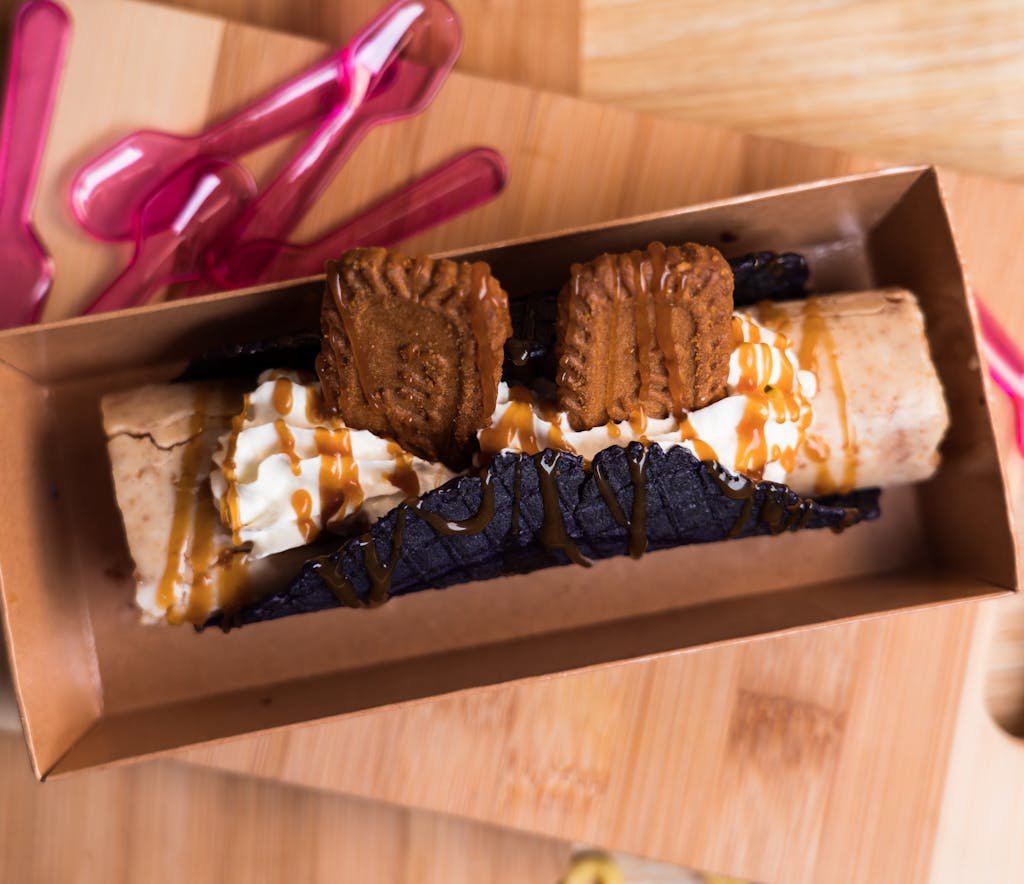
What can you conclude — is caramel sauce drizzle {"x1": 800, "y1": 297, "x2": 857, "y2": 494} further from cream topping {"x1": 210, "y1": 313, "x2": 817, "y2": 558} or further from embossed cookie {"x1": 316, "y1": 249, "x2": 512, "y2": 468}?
embossed cookie {"x1": 316, "y1": 249, "x2": 512, "y2": 468}

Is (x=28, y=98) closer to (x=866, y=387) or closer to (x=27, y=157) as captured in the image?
(x=27, y=157)


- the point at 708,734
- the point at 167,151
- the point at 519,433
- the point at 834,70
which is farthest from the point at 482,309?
the point at 834,70

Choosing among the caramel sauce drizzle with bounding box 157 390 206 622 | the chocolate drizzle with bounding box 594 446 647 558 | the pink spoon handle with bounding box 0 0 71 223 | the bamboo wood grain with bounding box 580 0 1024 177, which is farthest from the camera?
the bamboo wood grain with bounding box 580 0 1024 177

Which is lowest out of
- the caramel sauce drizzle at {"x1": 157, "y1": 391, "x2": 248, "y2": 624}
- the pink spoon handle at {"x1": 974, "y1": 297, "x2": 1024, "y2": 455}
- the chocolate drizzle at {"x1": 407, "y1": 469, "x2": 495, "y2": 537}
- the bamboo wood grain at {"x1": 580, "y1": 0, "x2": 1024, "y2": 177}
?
the caramel sauce drizzle at {"x1": 157, "y1": 391, "x2": 248, "y2": 624}

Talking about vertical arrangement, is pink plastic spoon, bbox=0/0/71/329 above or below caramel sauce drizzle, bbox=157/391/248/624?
above

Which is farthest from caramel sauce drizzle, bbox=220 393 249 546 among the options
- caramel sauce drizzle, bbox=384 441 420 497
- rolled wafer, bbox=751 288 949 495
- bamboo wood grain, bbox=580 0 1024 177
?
bamboo wood grain, bbox=580 0 1024 177

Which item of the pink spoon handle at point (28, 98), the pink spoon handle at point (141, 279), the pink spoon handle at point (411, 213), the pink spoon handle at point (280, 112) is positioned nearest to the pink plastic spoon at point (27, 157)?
the pink spoon handle at point (28, 98)

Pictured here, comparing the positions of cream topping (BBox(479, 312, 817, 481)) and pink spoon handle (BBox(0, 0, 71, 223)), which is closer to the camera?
cream topping (BBox(479, 312, 817, 481))

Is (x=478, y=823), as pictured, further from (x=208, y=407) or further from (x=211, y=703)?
(x=208, y=407)
